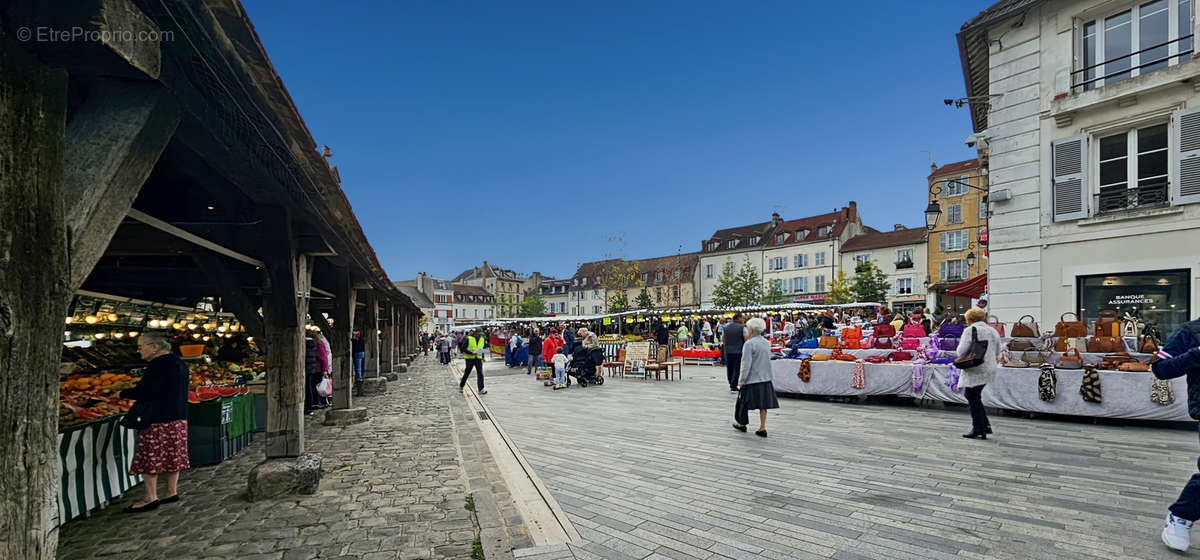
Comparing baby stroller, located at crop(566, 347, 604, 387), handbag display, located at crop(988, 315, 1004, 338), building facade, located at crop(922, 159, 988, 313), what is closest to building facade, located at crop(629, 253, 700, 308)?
building facade, located at crop(922, 159, 988, 313)

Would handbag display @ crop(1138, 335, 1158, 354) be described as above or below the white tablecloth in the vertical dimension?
above

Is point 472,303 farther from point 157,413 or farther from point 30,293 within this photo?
point 30,293

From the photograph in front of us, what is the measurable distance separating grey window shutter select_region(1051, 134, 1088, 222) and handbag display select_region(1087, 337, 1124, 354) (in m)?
3.93

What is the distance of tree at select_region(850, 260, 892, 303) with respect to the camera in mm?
41250

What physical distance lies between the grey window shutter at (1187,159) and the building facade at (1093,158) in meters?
0.02

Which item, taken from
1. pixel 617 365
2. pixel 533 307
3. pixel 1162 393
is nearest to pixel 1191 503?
pixel 1162 393

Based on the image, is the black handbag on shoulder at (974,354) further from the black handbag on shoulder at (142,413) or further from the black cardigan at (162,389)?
the black handbag on shoulder at (142,413)

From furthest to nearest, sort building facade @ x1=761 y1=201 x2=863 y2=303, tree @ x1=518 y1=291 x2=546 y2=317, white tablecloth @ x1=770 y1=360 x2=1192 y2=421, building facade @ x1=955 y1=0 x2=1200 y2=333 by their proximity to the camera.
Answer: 1. tree @ x1=518 y1=291 x2=546 y2=317
2. building facade @ x1=761 y1=201 x2=863 y2=303
3. building facade @ x1=955 y1=0 x2=1200 y2=333
4. white tablecloth @ x1=770 y1=360 x2=1192 y2=421

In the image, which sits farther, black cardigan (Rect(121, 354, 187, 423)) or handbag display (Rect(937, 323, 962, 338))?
handbag display (Rect(937, 323, 962, 338))

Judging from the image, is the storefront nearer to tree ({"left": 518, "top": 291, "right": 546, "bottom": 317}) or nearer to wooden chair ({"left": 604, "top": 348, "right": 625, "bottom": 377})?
wooden chair ({"left": 604, "top": 348, "right": 625, "bottom": 377})

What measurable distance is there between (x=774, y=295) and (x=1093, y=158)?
38.9 meters

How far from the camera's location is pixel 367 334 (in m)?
14.1

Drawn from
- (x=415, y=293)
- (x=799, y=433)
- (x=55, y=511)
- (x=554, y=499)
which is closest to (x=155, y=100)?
(x=55, y=511)

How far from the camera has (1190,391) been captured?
3.87 metres
